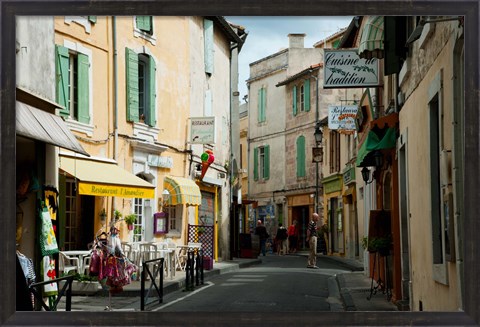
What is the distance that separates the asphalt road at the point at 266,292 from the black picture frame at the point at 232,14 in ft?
0.80

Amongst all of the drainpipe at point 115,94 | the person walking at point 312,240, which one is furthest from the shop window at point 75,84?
the person walking at point 312,240

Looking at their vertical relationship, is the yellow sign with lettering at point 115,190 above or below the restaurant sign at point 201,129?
below

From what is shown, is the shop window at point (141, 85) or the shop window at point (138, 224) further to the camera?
the shop window at point (138, 224)

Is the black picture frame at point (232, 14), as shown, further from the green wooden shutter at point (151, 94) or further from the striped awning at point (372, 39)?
the green wooden shutter at point (151, 94)

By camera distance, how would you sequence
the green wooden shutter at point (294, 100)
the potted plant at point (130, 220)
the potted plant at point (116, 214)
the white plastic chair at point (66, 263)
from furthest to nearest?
the white plastic chair at point (66, 263) < the potted plant at point (116, 214) < the green wooden shutter at point (294, 100) < the potted plant at point (130, 220)

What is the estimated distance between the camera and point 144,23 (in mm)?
6715

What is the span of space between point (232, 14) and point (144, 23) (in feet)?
3.02

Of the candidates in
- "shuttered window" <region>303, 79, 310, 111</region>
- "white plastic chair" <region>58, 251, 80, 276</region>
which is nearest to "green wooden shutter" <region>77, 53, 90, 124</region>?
"white plastic chair" <region>58, 251, 80, 276</region>

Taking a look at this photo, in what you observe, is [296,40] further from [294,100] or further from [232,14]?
[294,100]

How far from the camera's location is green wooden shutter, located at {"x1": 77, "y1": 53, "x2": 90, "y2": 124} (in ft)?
26.3

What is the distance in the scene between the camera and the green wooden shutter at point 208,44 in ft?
24.1

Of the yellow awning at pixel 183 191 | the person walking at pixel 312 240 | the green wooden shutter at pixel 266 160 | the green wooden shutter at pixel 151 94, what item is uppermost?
the green wooden shutter at pixel 151 94

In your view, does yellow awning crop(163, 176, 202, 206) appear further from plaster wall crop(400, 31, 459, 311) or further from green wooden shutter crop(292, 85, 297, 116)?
plaster wall crop(400, 31, 459, 311)

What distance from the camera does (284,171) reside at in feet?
30.0
